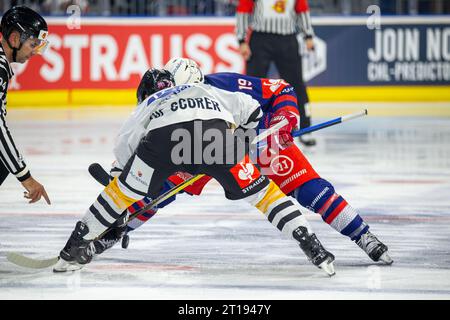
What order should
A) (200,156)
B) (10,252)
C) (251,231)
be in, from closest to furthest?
(200,156) < (10,252) < (251,231)

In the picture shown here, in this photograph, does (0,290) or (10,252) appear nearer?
(0,290)

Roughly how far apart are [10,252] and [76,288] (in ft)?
1.99

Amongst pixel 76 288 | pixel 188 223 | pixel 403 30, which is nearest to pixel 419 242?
pixel 188 223

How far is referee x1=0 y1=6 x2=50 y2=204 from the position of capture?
15.6 ft

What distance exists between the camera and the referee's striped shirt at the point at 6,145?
4727mm

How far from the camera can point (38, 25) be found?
16.1 feet

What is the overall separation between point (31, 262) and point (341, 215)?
140cm

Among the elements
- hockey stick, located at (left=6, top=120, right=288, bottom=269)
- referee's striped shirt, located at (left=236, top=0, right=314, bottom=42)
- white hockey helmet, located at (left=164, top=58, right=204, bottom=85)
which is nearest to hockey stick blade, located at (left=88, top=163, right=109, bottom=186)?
hockey stick, located at (left=6, top=120, right=288, bottom=269)

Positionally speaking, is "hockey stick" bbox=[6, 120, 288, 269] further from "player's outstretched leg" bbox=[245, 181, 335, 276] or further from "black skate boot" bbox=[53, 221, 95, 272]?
"player's outstretched leg" bbox=[245, 181, 335, 276]

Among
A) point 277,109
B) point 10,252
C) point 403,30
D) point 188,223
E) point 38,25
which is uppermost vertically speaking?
point 38,25

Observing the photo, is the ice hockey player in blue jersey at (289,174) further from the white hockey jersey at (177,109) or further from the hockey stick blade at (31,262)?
the hockey stick blade at (31,262)

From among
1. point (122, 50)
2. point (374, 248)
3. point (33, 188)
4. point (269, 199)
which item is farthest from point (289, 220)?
point (122, 50)

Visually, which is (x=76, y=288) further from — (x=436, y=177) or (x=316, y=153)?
(x=316, y=153)

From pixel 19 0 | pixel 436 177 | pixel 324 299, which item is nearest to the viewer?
pixel 324 299
